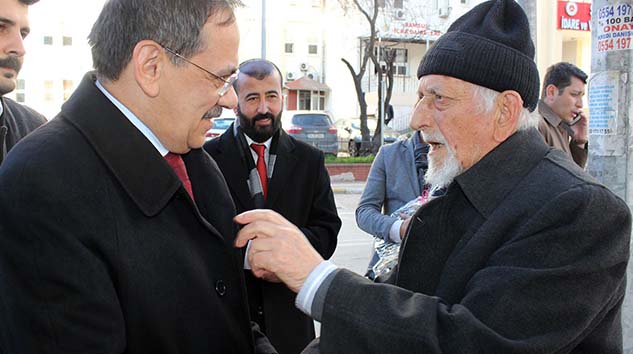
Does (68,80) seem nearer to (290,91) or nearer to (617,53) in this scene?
(290,91)

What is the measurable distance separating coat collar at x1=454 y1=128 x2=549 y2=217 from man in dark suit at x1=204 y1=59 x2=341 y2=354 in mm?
1762

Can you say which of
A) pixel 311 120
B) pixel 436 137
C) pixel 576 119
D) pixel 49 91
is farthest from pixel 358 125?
pixel 436 137

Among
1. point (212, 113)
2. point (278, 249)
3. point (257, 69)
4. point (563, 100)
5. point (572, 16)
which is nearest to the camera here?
point (278, 249)

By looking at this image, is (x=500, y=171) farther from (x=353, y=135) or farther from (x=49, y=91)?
(x=49, y=91)

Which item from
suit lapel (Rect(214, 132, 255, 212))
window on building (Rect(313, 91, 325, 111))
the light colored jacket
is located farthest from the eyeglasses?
window on building (Rect(313, 91, 325, 111))

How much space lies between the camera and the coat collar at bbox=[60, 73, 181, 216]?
5.38 feet

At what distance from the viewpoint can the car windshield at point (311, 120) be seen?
19969 mm

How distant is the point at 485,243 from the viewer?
166 cm

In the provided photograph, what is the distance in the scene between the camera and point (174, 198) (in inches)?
69.6

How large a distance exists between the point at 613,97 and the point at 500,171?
2.41 meters

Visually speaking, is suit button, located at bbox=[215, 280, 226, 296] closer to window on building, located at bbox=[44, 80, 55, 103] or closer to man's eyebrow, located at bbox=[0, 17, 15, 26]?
man's eyebrow, located at bbox=[0, 17, 15, 26]

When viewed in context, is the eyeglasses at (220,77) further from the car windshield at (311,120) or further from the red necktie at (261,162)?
the car windshield at (311,120)

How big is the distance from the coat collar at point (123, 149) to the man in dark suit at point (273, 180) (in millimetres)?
1722

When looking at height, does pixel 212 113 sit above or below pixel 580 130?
above
